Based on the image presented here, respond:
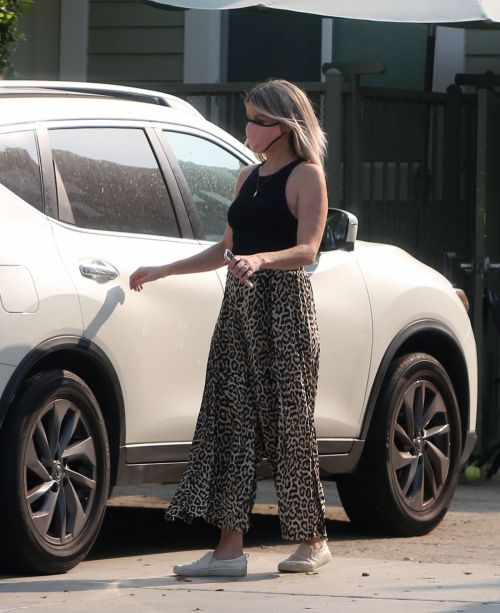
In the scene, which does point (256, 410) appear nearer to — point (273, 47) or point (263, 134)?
point (263, 134)

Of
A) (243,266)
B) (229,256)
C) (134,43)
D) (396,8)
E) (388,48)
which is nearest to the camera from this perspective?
(243,266)

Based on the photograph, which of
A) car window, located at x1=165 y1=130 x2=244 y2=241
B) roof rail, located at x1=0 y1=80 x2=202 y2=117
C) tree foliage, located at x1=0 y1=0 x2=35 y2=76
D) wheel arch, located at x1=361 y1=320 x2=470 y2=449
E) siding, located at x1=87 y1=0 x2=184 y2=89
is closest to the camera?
roof rail, located at x1=0 y1=80 x2=202 y2=117

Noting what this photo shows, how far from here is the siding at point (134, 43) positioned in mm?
12516

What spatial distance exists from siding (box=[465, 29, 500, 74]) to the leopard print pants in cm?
557

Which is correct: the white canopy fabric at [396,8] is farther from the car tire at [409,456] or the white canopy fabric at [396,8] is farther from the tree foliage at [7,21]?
the car tire at [409,456]

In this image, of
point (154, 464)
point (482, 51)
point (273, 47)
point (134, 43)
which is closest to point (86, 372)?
point (154, 464)

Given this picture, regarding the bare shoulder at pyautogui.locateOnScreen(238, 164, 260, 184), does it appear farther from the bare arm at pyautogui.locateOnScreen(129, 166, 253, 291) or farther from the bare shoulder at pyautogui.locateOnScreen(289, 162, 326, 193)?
the bare shoulder at pyautogui.locateOnScreen(289, 162, 326, 193)

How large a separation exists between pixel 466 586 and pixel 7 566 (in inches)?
63.8

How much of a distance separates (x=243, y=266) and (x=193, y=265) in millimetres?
578

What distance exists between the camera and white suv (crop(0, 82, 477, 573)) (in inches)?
226

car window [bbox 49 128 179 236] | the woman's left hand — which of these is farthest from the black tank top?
car window [bbox 49 128 179 236]

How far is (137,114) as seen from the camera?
259 inches

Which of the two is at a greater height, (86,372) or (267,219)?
(267,219)

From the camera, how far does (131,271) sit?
609 cm
